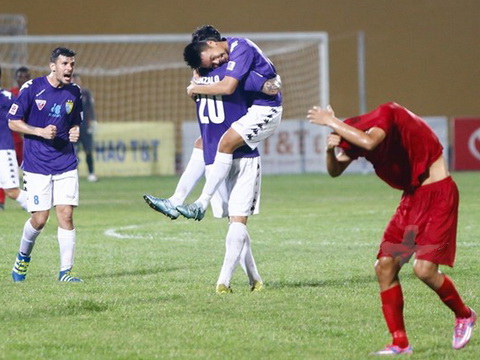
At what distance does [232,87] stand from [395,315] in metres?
2.66

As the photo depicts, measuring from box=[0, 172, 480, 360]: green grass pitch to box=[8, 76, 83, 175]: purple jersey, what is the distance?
942mm

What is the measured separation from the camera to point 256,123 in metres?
7.85

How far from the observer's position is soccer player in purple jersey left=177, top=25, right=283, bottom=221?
25.2 ft

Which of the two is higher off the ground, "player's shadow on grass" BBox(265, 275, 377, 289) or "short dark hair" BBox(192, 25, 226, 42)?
"short dark hair" BBox(192, 25, 226, 42)

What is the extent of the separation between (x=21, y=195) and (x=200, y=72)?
7167mm

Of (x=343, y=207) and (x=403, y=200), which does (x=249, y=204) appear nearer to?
(x=403, y=200)

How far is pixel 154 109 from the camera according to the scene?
96.5 ft

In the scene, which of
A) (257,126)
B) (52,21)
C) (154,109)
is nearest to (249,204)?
(257,126)

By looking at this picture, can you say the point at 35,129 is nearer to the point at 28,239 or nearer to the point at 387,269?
the point at 28,239

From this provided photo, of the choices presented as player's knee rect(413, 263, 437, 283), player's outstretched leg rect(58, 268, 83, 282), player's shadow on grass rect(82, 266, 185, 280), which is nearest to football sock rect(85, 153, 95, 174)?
player's shadow on grass rect(82, 266, 185, 280)

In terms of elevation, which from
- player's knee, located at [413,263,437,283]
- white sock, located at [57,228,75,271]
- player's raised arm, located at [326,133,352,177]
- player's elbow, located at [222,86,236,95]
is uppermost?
player's elbow, located at [222,86,236,95]

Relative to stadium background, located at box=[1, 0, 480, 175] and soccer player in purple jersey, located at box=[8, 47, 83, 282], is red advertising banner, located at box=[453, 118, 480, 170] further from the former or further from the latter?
soccer player in purple jersey, located at box=[8, 47, 83, 282]

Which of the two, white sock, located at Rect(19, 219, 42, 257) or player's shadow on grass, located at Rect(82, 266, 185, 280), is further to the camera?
player's shadow on grass, located at Rect(82, 266, 185, 280)

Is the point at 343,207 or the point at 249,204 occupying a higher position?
the point at 249,204
